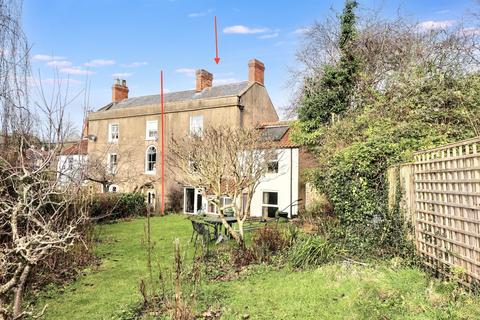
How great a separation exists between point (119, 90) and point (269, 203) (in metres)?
17.6

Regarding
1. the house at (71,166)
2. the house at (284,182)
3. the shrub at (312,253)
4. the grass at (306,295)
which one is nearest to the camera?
the grass at (306,295)

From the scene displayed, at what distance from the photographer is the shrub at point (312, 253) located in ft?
22.5

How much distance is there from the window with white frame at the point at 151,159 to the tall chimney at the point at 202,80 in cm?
556

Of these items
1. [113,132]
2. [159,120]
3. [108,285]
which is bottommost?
[108,285]

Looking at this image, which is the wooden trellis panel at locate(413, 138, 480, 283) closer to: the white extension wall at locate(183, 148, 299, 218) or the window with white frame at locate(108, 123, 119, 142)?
the white extension wall at locate(183, 148, 299, 218)

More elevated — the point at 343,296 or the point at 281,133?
the point at 281,133

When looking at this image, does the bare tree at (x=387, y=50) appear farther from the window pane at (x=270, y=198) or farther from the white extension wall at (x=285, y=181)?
the window pane at (x=270, y=198)

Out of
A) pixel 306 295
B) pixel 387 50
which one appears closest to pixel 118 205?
pixel 306 295

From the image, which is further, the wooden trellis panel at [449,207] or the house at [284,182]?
the house at [284,182]

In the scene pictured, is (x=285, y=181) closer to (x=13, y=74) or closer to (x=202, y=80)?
A: (x=202, y=80)

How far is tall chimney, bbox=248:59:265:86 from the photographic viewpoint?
73.6 feet

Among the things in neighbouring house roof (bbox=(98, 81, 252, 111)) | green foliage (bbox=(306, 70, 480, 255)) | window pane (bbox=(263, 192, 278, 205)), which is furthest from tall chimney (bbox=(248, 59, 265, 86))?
green foliage (bbox=(306, 70, 480, 255))

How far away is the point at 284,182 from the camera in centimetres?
1867

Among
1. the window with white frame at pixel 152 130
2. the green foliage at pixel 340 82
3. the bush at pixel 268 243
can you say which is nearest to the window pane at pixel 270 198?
the green foliage at pixel 340 82
